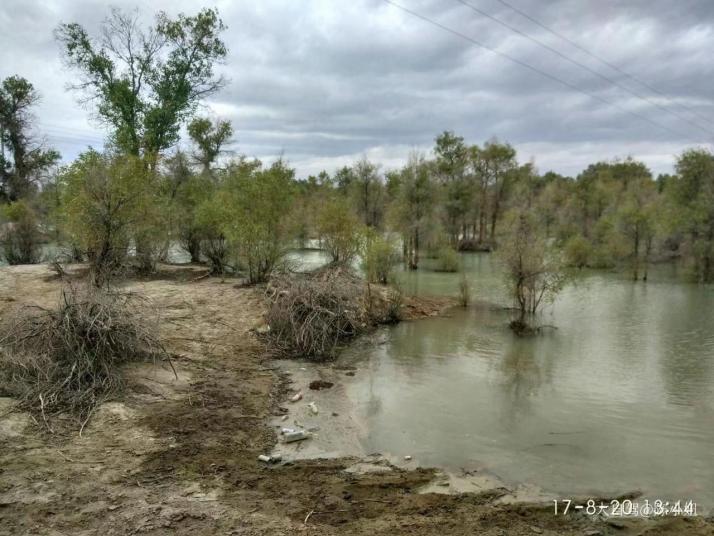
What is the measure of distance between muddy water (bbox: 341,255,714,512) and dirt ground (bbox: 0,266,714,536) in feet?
3.07

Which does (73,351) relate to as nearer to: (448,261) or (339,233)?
(339,233)

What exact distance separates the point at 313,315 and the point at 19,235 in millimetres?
19585

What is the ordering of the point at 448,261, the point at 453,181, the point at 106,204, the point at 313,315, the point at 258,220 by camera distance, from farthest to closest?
the point at 453,181 < the point at 448,261 < the point at 258,220 < the point at 106,204 < the point at 313,315

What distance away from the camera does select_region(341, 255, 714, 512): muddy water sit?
6432 millimetres

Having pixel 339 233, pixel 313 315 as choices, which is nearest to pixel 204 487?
pixel 313 315

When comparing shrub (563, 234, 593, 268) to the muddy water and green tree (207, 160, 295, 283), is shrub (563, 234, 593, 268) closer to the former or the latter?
the muddy water

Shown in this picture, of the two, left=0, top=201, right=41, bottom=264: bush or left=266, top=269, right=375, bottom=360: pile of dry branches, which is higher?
left=0, top=201, right=41, bottom=264: bush

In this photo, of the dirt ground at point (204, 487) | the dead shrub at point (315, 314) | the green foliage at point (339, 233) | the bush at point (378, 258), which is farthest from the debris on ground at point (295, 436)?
the green foliage at point (339, 233)

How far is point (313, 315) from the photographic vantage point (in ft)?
39.9

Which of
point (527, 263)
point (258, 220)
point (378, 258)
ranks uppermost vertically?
point (258, 220)

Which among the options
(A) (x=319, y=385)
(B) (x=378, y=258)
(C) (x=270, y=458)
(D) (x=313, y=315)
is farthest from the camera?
(B) (x=378, y=258)

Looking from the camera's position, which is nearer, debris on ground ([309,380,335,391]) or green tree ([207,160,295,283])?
debris on ground ([309,380,335,391])

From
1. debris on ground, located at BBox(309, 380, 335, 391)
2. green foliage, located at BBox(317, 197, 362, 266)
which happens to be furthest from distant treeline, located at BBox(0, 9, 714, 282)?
debris on ground, located at BBox(309, 380, 335, 391)

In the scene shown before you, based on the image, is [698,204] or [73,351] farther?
[698,204]
